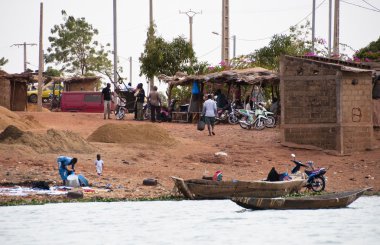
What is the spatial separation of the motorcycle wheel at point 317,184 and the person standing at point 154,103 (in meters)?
14.8

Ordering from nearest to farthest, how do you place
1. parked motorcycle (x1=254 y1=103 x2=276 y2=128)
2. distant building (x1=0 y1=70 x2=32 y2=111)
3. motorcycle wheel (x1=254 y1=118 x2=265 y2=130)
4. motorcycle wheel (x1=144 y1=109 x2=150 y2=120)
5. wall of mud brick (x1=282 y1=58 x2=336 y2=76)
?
wall of mud brick (x1=282 y1=58 x2=336 y2=76)
motorcycle wheel (x1=254 y1=118 x2=265 y2=130)
parked motorcycle (x1=254 y1=103 x2=276 y2=128)
motorcycle wheel (x1=144 y1=109 x2=150 y2=120)
distant building (x1=0 y1=70 x2=32 y2=111)

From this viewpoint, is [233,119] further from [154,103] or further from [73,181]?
[73,181]

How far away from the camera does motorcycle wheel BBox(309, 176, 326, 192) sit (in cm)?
2505

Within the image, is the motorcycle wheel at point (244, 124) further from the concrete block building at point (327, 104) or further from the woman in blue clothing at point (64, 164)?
the woman in blue clothing at point (64, 164)

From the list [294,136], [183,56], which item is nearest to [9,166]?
[294,136]

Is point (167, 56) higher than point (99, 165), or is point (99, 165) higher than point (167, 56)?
point (167, 56)

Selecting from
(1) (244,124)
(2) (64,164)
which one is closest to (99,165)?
(2) (64,164)

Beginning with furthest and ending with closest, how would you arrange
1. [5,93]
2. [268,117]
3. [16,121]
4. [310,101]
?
1. [5,93]
2. [268,117]
3. [16,121]
4. [310,101]

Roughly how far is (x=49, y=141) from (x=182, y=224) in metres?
7.31

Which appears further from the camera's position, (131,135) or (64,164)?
(131,135)

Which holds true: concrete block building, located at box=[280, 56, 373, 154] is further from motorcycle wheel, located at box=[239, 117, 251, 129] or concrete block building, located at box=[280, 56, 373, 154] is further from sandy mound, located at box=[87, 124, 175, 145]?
motorcycle wheel, located at box=[239, 117, 251, 129]

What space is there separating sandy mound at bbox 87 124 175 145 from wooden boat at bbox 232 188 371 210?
9857 mm

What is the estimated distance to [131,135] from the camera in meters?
31.7

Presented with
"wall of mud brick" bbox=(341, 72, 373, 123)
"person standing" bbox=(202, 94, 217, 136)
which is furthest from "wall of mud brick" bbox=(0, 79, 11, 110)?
"wall of mud brick" bbox=(341, 72, 373, 123)
